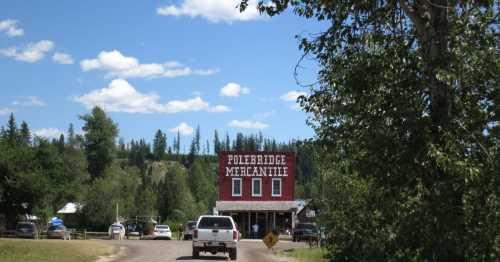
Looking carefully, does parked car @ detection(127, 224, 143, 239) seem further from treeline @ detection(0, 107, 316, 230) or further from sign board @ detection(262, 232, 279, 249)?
sign board @ detection(262, 232, 279, 249)

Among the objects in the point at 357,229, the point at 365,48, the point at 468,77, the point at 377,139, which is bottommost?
the point at 357,229

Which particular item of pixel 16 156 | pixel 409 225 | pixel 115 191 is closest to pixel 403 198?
pixel 409 225

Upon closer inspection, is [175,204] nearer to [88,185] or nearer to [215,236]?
[88,185]

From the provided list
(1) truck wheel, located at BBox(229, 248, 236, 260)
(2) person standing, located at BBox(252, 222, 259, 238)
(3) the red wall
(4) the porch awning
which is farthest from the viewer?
(3) the red wall

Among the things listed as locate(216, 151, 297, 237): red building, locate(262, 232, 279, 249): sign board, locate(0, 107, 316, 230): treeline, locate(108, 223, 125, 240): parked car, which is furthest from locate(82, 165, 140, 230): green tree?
locate(262, 232, 279, 249): sign board

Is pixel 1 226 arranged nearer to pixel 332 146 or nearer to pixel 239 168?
pixel 239 168

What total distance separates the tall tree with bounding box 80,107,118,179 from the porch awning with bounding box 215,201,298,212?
4718cm

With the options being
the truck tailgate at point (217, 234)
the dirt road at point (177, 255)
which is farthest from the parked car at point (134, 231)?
the truck tailgate at point (217, 234)

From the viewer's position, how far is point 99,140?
368ft

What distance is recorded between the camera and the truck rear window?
30078mm

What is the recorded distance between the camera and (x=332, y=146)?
13.7m

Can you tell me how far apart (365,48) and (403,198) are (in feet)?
10.1

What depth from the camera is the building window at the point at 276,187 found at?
230 feet

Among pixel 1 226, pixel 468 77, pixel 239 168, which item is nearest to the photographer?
pixel 468 77
